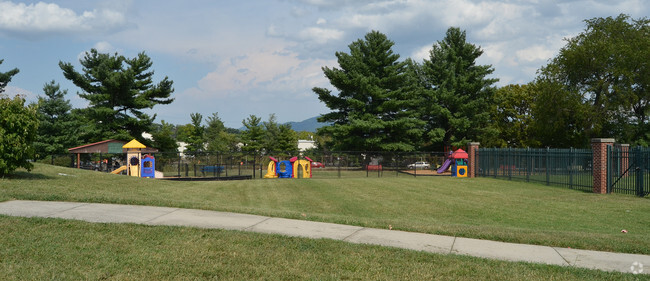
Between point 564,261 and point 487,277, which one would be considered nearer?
point 487,277

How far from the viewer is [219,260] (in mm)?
6348

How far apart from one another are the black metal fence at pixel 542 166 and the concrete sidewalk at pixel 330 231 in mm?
17626

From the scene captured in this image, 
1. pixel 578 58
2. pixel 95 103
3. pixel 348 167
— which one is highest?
pixel 578 58

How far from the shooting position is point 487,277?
19.1 ft

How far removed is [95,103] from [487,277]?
46.4 meters

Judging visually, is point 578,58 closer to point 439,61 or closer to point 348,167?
point 439,61

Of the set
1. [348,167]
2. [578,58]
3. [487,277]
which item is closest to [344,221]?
[487,277]

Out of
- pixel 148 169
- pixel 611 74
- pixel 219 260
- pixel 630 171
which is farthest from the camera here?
pixel 611 74

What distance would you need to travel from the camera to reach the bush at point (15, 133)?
14523mm

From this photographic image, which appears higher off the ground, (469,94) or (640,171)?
(469,94)

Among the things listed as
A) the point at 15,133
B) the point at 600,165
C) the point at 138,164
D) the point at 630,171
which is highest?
the point at 15,133

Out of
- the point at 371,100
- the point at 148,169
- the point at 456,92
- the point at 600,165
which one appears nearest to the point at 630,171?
the point at 600,165

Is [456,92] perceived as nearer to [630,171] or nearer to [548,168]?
[548,168]

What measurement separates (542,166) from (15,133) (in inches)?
1026
